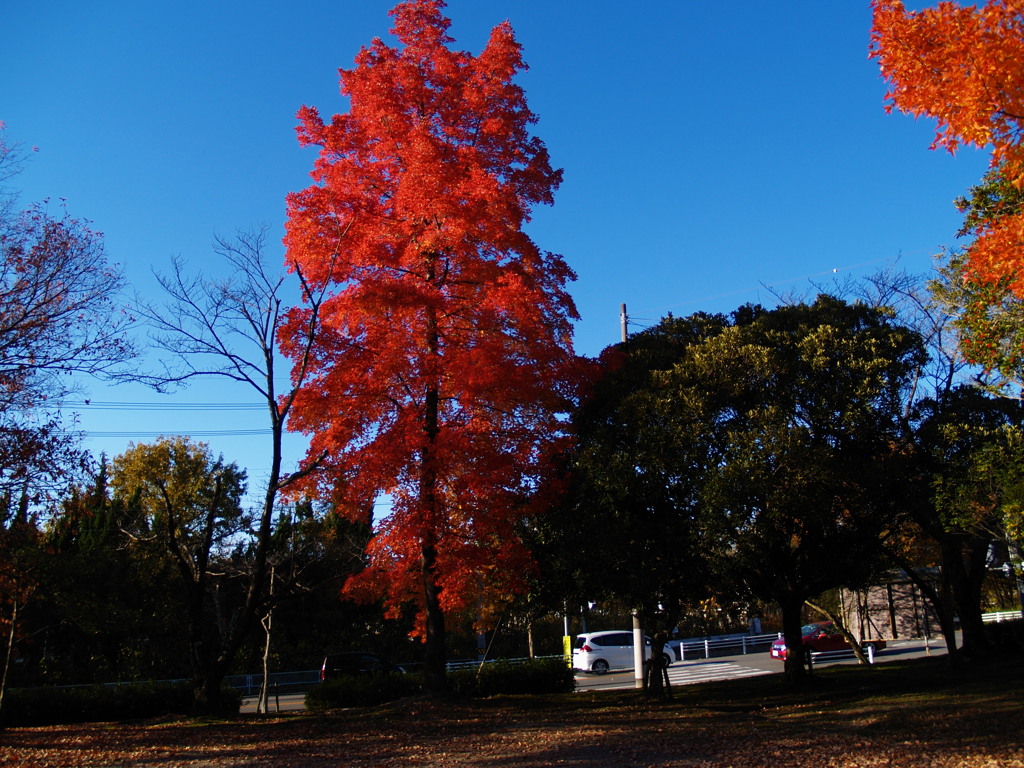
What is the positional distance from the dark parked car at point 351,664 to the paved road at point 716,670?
4.28 ft

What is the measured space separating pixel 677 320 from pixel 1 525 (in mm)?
13981

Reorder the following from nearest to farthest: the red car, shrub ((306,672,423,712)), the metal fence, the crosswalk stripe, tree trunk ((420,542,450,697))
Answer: tree trunk ((420,542,450,697))
shrub ((306,672,423,712))
the crosswalk stripe
the red car
the metal fence

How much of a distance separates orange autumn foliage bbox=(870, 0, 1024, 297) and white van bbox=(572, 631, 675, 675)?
2518 cm

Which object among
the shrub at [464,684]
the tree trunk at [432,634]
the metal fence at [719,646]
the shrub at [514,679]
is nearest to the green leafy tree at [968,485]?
the tree trunk at [432,634]

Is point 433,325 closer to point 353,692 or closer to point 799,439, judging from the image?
point 799,439

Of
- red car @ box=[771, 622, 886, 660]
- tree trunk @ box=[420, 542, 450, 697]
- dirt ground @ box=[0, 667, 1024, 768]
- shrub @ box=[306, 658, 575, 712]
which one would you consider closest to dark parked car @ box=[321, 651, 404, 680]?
shrub @ box=[306, 658, 575, 712]

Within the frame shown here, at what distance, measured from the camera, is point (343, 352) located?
46.3 ft

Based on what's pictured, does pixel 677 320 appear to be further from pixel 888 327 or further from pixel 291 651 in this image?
pixel 291 651

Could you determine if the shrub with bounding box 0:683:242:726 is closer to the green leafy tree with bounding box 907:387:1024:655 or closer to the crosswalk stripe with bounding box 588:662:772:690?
the crosswalk stripe with bounding box 588:662:772:690

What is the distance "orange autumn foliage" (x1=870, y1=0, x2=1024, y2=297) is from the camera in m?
6.72

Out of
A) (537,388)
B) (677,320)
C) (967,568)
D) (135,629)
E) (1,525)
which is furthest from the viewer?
(135,629)

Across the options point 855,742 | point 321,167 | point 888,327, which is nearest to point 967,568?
point 888,327

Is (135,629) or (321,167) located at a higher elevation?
(321,167)

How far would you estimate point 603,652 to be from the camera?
29844 mm
